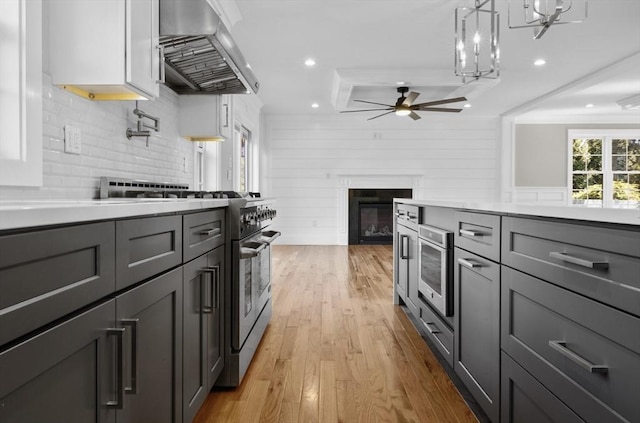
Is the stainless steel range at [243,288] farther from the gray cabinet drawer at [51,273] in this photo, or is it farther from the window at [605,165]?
the window at [605,165]

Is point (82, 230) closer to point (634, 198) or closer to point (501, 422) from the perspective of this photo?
point (501, 422)

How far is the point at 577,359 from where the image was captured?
1.04 metres

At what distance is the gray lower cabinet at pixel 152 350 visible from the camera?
1.03 m

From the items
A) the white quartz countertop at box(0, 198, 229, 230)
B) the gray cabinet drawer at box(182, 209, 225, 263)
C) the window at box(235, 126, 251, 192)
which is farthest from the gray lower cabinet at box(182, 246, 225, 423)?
the window at box(235, 126, 251, 192)

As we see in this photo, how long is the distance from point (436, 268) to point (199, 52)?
1834mm

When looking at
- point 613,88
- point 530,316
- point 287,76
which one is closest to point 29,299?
point 530,316

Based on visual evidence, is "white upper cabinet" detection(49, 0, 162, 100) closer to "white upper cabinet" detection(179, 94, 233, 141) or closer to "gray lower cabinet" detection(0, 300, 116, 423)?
"gray lower cabinet" detection(0, 300, 116, 423)

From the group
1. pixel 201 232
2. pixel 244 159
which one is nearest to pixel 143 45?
pixel 201 232

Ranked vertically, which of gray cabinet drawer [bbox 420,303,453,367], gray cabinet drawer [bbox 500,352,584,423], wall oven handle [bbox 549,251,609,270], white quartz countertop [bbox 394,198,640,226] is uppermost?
white quartz countertop [bbox 394,198,640,226]

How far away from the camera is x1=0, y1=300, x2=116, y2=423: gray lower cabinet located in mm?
672

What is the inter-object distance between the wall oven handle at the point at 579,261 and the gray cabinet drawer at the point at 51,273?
3.64 ft

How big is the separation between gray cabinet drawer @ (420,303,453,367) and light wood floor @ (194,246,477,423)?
13 centimetres

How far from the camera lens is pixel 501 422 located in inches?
59.3

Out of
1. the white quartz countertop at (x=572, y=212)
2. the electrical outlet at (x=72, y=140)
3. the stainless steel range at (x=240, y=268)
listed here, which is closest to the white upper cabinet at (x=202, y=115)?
the stainless steel range at (x=240, y=268)
